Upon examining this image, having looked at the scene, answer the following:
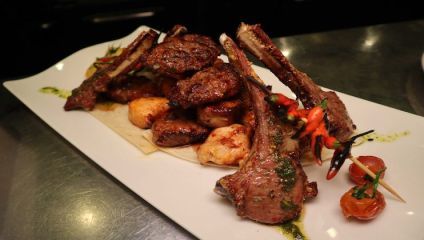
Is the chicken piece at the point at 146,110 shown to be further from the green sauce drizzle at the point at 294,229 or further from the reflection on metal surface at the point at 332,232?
the reflection on metal surface at the point at 332,232

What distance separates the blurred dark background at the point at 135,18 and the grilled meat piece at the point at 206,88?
3.40 meters

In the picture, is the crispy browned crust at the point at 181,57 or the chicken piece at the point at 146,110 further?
Result: the chicken piece at the point at 146,110

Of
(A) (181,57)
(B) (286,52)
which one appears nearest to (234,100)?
(A) (181,57)

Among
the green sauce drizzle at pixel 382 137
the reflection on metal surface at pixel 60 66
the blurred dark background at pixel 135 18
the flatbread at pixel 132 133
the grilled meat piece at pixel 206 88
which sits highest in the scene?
the grilled meat piece at pixel 206 88

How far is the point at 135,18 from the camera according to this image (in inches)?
237

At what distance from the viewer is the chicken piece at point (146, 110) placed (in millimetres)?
3121

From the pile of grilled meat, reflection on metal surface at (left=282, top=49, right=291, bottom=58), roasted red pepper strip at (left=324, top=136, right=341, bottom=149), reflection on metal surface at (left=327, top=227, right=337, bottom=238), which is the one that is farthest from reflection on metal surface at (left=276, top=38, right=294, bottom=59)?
reflection on metal surface at (left=327, top=227, right=337, bottom=238)

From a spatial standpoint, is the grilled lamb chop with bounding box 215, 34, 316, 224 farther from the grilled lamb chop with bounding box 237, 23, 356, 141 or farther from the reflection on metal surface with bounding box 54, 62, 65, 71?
the reflection on metal surface with bounding box 54, 62, 65, 71

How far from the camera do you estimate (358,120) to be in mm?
2902

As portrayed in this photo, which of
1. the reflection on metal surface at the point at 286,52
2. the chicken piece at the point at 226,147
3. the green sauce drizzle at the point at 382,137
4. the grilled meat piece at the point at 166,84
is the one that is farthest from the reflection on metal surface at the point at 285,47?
the chicken piece at the point at 226,147

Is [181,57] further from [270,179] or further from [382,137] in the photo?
[382,137]

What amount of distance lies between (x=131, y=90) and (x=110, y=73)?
0.81 ft

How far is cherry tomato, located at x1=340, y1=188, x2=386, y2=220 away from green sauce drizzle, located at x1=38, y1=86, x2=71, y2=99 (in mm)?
2715

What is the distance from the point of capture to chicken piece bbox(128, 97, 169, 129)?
3121mm
